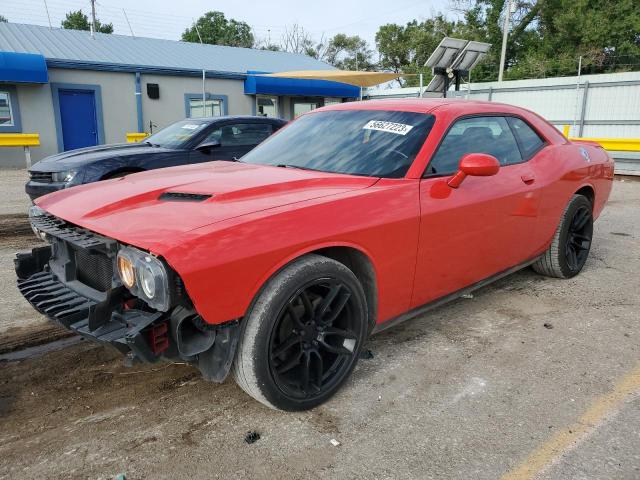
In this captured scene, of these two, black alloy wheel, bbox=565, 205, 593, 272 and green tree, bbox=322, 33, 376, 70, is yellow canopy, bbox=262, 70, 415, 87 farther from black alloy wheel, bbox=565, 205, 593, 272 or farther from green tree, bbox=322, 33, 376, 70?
green tree, bbox=322, 33, 376, 70

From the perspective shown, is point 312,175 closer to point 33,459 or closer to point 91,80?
point 33,459

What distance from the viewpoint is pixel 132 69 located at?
1650 centimetres

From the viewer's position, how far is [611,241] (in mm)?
6016

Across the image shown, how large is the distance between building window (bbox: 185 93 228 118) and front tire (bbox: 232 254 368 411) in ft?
54.5

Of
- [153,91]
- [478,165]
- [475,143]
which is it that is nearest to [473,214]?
[478,165]

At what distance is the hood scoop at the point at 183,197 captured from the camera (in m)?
2.50

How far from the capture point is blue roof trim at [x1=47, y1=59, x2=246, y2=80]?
15.2 metres

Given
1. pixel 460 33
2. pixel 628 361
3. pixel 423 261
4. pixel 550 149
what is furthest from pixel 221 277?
pixel 460 33

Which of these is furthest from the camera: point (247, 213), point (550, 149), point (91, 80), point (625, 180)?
point (91, 80)

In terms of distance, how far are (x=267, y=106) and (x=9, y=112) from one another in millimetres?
8941

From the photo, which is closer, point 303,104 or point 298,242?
point 298,242

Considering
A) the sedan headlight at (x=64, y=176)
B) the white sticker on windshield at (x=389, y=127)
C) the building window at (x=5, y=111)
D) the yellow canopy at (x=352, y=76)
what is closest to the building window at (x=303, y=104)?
the yellow canopy at (x=352, y=76)

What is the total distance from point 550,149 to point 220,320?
3275mm

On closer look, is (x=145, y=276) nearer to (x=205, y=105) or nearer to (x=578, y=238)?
(x=578, y=238)
